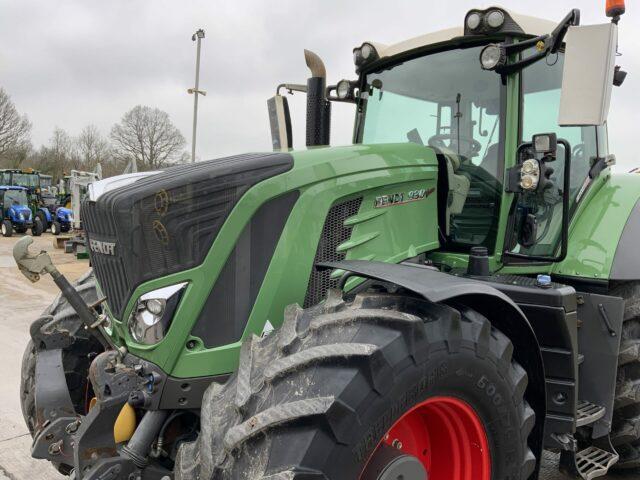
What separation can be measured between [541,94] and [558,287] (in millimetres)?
1072

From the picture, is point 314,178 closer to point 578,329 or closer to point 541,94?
point 541,94

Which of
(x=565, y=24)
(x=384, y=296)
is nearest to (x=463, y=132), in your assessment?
(x=565, y=24)

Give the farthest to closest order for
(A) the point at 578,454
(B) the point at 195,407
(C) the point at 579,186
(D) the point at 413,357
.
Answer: (C) the point at 579,186
(A) the point at 578,454
(B) the point at 195,407
(D) the point at 413,357

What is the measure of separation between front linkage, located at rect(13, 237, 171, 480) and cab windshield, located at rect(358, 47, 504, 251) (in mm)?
1702

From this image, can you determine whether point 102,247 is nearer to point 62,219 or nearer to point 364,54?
point 364,54

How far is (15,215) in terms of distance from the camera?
21625 millimetres

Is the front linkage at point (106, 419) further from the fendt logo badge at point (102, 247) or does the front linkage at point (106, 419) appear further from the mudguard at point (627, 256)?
the mudguard at point (627, 256)

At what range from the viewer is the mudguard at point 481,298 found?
1.86 meters

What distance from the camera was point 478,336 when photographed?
75.6 inches

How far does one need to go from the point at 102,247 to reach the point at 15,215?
885 inches

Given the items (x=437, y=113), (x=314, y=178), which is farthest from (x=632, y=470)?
(x=314, y=178)

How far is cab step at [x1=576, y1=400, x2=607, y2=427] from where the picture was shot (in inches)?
102

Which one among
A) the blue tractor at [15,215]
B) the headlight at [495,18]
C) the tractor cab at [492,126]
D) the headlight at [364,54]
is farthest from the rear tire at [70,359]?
the blue tractor at [15,215]

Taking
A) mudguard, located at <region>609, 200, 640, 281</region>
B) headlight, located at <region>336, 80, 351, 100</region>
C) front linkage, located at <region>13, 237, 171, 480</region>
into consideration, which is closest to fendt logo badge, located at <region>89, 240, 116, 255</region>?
front linkage, located at <region>13, 237, 171, 480</region>
